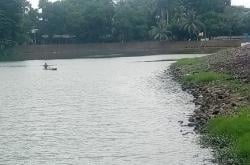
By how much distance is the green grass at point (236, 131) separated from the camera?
59.6 feet

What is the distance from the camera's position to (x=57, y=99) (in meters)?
40.4

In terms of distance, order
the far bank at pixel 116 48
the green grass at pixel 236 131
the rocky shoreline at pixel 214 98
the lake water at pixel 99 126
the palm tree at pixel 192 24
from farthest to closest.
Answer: the palm tree at pixel 192 24 < the far bank at pixel 116 48 < the rocky shoreline at pixel 214 98 < the lake water at pixel 99 126 < the green grass at pixel 236 131

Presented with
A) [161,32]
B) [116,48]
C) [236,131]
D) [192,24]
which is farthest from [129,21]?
[236,131]

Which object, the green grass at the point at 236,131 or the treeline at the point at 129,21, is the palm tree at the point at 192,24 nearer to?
the treeline at the point at 129,21

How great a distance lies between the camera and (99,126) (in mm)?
27531

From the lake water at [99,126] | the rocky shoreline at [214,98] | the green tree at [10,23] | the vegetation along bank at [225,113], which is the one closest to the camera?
the vegetation along bank at [225,113]

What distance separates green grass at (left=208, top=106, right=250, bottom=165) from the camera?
18178mm

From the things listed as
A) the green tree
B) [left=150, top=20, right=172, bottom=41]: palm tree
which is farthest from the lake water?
[left=150, top=20, right=172, bottom=41]: palm tree

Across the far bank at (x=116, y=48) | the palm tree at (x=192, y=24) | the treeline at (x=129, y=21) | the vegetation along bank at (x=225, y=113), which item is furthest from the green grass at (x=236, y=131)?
the treeline at (x=129, y=21)

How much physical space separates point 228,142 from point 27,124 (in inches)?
500

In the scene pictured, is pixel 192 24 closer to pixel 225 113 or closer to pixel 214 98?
pixel 214 98

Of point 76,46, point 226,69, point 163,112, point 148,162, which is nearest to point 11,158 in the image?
point 148,162

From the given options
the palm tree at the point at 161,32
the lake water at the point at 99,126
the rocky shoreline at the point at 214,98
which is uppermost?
the palm tree at the point at 161,32

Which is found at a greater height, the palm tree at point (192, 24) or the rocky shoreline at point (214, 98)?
the palm tree at point (192, 24)
